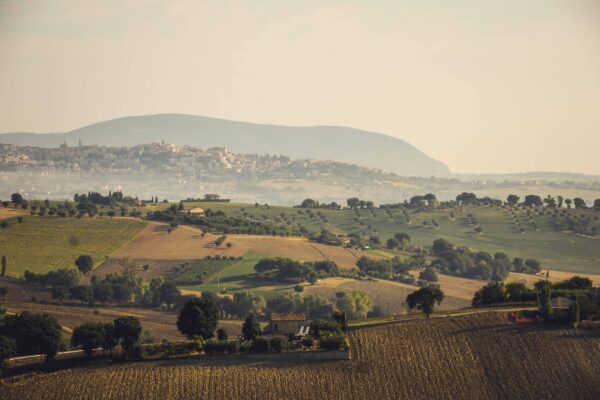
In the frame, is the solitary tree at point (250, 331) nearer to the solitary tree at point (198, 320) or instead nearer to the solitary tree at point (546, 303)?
the solitary tree at point (198, 320)

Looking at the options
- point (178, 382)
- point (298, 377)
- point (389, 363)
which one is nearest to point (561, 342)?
point (389, 363)

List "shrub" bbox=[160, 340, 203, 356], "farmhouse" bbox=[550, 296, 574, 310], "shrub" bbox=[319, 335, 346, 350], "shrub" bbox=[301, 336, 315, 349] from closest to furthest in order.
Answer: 1. "shrub" bbox=[319, 335, 346, 350]
2. "shrub" bbox=[160, 340, 203, 356]
3. "shrub" bbox=[301, 336, 315, 349]
4. "farmhouse" bbox=[550, 296, 574, 310]

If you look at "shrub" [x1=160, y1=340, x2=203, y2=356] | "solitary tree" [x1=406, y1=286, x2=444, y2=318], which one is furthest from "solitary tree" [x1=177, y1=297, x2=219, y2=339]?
"solitary tree" [x1=406, y1=286, x2=444, y2=318]

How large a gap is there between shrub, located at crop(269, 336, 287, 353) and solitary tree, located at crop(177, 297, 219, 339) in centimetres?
1578

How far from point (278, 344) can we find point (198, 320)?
17.8 metres

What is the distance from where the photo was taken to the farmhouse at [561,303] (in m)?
135

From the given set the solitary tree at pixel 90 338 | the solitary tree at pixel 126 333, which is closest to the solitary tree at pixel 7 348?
the solitary tree at pixel 90 338

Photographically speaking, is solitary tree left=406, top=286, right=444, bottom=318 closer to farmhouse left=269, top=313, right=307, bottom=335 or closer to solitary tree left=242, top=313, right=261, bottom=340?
farmhouse left=269, top=313, right=307, bottom=335

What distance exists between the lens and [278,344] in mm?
127312

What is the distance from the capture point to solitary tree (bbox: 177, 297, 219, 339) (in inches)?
5576

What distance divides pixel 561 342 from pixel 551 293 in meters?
14.3

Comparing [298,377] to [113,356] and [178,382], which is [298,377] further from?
[113,356]

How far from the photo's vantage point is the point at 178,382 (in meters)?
118

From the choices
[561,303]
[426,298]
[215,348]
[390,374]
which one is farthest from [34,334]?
[561,303]
